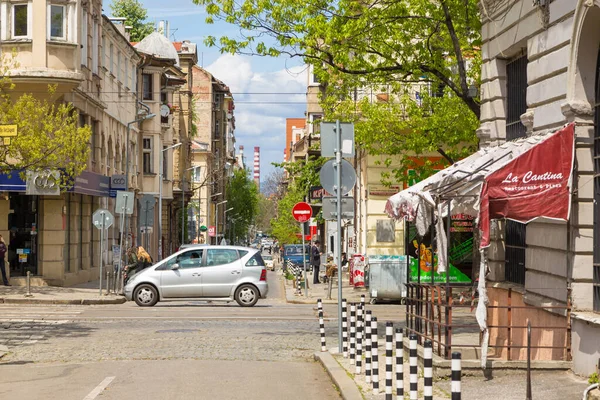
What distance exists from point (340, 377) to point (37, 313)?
46.9ft

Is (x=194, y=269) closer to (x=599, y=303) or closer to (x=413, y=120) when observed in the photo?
(x=413, y=120)

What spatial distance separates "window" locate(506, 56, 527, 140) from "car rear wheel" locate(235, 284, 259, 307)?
522 inches

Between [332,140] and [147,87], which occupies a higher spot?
[147,87]

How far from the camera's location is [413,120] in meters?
32.6

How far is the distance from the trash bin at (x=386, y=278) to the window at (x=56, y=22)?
12.8 m

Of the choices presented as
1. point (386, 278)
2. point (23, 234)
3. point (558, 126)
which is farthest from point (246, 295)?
point (558, 126)

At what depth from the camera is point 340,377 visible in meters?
12.9

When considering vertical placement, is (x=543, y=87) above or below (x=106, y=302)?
above

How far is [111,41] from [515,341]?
35.0 meters

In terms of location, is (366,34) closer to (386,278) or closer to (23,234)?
(386,278)

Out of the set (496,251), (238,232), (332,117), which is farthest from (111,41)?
(238,232)

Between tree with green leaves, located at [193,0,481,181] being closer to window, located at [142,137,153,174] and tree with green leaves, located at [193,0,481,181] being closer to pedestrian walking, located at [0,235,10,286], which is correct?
pedestrian walking, located at [0,235,10,286]

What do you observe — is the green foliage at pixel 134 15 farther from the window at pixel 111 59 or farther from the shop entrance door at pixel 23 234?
the shop entrance door at pixel 23 234

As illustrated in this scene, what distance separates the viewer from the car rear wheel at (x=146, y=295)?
93.2ft
